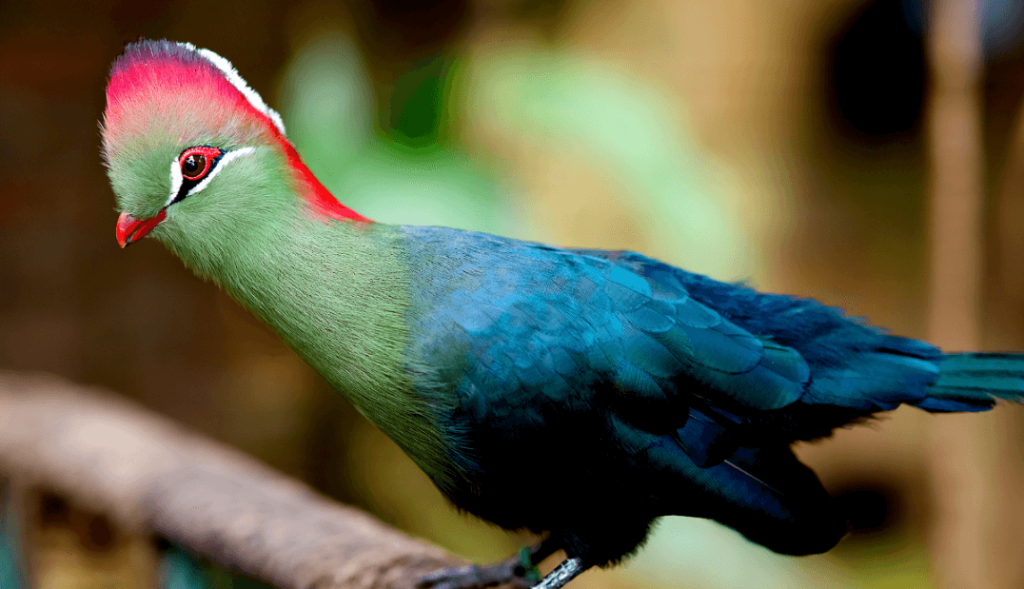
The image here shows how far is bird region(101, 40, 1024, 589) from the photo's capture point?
47.2 inches

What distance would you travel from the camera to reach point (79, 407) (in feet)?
9.08

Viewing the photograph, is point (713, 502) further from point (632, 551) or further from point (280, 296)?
point (280, 296)

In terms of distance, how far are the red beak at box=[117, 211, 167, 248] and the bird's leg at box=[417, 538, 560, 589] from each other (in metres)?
0.95

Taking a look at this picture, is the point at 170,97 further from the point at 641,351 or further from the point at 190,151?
the point at 641,351

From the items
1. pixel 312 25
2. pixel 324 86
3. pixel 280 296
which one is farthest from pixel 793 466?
pixel 312 25

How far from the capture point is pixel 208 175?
1210 mm

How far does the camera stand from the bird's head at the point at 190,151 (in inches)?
45.3

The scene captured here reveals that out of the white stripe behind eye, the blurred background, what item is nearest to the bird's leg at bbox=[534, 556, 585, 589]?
the white stripe behind eye

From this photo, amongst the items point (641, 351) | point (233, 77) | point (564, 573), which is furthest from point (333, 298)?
point (564, 573)

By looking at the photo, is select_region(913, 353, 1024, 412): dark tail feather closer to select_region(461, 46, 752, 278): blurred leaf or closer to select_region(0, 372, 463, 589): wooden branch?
select_region(0, 372, 463, 589): wooden branch

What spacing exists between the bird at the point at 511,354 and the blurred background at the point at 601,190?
1.38 metres

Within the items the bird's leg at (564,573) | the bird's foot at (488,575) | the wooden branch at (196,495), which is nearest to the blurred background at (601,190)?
the wooden branch at (196,495)

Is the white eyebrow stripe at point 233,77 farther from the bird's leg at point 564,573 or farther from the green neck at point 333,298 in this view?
the bird's leg at point 564,573

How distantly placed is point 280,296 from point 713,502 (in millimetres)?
808
